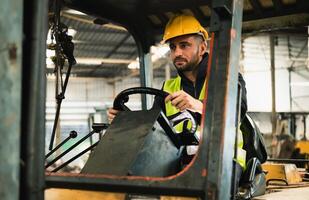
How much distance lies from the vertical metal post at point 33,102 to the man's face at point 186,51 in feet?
5.90

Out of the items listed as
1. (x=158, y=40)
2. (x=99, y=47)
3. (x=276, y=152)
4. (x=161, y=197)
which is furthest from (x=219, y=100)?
(x=99, y=47)

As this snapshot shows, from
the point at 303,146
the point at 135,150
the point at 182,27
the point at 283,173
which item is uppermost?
the point at 182,27

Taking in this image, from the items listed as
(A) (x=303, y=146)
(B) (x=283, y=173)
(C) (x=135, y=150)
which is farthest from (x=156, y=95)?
(A) (x=303, y=146)

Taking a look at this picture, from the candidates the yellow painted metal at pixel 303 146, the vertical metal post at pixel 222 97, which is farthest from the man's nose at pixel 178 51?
the yellow painted metal at pixel 303 146

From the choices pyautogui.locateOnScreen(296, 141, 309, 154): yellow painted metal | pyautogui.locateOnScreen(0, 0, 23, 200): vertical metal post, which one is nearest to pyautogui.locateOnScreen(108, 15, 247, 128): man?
pyautogui.locateOnScreen(0, 0, 23, 200): vertical metal post

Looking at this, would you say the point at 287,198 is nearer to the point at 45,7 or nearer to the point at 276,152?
the point at 45,7

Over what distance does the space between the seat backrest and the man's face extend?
0.55 m

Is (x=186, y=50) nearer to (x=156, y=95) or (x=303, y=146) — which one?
(x=156, y=95)

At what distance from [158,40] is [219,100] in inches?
86.4

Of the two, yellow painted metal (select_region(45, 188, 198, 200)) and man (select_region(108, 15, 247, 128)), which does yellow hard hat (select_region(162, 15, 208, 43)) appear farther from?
yellow painted metal (select_region(45, 188, 198, 200))

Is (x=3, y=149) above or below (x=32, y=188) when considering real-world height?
above

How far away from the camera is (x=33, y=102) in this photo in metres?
1.49

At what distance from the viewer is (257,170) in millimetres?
2988

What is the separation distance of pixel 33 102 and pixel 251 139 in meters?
1.90
